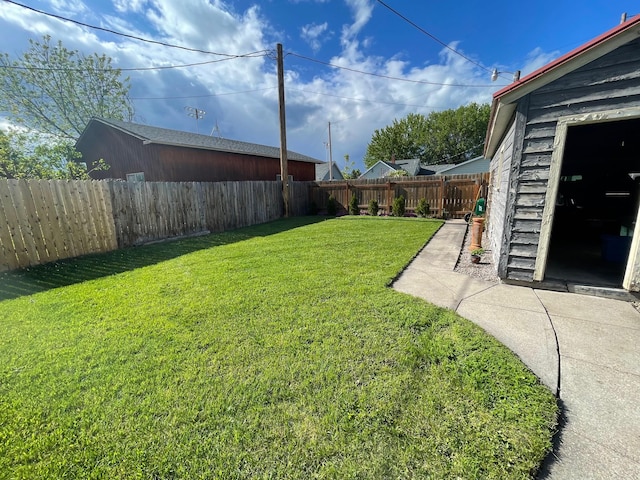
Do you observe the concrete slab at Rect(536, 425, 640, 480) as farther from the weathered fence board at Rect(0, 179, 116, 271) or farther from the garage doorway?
the weathered fence board at Rect(0, 179, 116, 271)

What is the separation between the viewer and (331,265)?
15.4ft

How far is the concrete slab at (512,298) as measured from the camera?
310 cm

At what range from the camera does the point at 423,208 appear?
11.3 metres

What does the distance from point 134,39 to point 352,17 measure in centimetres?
722

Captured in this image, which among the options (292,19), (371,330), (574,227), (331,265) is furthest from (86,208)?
(574,227)

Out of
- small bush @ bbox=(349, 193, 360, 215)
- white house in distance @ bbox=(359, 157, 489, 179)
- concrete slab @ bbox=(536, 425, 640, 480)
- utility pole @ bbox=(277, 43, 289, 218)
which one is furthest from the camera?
white house in distance @ bbox=(359, 157, 489, 179)

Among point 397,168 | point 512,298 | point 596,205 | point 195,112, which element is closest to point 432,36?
point 596,205

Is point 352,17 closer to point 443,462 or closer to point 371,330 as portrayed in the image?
point 371,330

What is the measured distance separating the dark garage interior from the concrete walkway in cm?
97

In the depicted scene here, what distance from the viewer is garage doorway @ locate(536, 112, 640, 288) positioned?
13.4 feet

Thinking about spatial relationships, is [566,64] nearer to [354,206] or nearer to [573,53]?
[573,53]

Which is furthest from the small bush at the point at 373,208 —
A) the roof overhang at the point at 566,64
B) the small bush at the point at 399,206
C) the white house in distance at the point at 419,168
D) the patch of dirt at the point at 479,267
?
the white house in distance at the point at 419,168

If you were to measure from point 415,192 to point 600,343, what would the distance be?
32.9 feet

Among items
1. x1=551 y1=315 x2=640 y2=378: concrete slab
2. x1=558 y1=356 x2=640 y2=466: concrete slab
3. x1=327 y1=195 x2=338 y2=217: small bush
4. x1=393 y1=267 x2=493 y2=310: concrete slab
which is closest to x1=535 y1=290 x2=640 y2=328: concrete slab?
x1=551 y1=315 x2=640 y2=378: concrete slab
